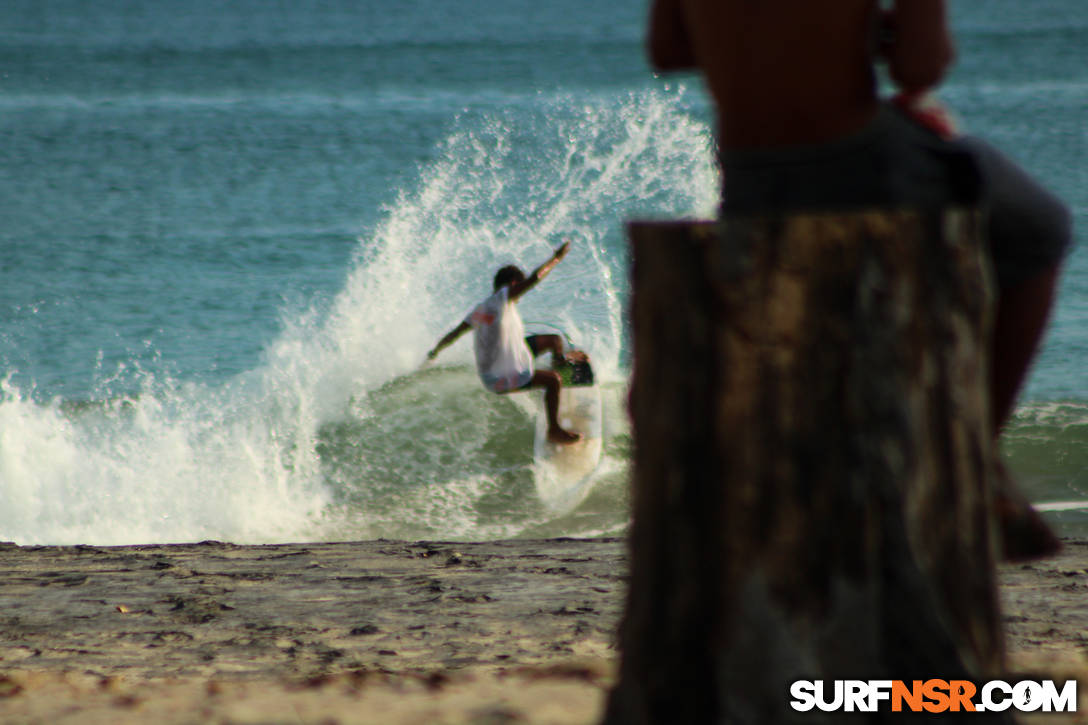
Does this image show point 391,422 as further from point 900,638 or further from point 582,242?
point 900,638

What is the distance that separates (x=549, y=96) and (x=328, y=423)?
3064cm

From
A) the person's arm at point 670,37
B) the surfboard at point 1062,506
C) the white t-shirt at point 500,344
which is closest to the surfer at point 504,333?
the white t-shirt at point 500,344

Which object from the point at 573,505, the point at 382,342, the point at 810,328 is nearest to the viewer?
the point at 810,328

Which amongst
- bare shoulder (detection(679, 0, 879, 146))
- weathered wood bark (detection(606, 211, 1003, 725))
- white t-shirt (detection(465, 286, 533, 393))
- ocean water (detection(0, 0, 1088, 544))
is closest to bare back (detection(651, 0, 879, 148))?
bare shoulder (detection(679, 0, 879, 146))

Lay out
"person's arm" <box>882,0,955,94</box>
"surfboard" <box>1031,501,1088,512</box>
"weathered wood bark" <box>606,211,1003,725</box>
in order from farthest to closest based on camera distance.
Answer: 1. "surfboard" <box>1031,501,1088,512</box>
2. "person's arm" <box>882,0,955,94</box>
3. "weathered wood bark" <box>606,211,1003,725</box>

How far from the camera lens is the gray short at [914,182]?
7.09ft

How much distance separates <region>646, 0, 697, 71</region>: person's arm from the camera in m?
2.51

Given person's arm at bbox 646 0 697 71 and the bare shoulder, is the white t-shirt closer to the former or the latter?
person's arm at bbox 646 0 697 71

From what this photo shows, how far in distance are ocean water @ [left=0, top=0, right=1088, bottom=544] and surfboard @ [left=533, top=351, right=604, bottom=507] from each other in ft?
0.62

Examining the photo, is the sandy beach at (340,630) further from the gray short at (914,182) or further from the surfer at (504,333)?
the surfer at (504,333)

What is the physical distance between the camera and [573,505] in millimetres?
9836

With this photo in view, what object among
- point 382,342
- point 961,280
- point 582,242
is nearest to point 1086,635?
point 961,280

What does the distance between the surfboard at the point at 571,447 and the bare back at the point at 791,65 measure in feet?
25.4

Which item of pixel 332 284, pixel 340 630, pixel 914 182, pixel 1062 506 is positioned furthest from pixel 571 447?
pixel 332 284
